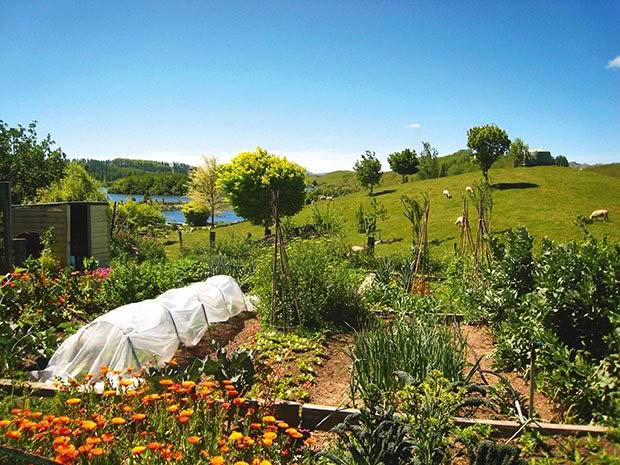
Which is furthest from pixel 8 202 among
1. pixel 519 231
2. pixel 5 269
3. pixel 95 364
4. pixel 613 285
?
pixel 613 285

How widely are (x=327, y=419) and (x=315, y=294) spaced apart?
3076 mm

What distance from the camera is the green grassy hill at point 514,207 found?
2133 centimetres

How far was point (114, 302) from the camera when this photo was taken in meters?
7.38

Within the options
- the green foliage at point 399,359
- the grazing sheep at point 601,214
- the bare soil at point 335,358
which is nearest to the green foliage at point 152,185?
the grazing sheep at point 601,214

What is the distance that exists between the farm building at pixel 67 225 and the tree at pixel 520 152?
122 feet

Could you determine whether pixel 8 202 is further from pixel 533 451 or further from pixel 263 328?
pixel 533 451

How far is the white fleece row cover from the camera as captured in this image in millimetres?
4863

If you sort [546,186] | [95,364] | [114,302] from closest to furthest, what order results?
[95,364] < [114,302] < [546,186]

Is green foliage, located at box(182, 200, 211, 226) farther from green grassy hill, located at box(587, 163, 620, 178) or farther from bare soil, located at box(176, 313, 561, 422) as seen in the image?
green grassy hill, located at box(587, 163, 620, 178)

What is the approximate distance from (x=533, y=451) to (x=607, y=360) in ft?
3.15

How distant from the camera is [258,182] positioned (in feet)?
66.5

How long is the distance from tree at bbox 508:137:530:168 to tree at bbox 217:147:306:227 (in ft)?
89.5

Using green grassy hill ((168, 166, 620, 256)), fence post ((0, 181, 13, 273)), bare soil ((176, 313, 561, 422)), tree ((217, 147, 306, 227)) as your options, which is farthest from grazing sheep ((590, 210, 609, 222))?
fence post ((0, 181, 13, 273))

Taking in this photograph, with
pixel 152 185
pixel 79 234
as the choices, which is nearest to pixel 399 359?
pixel 79 234
